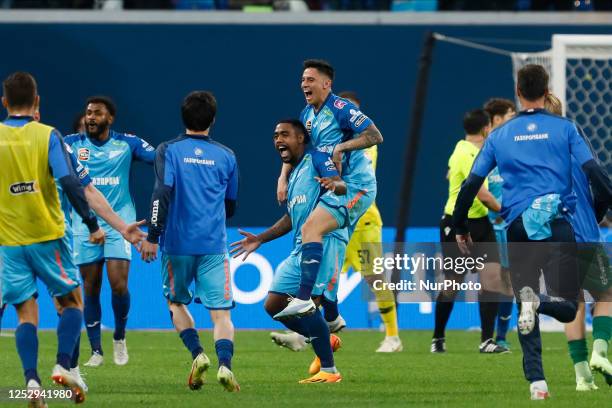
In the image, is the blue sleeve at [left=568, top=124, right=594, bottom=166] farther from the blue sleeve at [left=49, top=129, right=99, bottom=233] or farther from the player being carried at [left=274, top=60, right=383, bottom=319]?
the blue sleeve at [left=49, top=129, right=99, bottom=233]

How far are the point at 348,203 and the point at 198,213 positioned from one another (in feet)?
4.62

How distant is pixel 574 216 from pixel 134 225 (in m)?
2.98

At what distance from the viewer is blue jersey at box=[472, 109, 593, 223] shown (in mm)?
8750

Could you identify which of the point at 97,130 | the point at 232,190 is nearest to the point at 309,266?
Result: the point at 232,190

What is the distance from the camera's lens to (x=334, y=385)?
32.7 feet

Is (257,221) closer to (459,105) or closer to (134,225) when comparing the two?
(459,105)

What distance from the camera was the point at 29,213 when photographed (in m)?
8.33

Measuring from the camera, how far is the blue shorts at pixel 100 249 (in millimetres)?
12328

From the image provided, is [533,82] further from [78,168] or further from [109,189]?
[109,189]

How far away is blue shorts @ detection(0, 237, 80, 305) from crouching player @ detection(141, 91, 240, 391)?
120cm

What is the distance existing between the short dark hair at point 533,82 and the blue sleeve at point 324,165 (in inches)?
70.4

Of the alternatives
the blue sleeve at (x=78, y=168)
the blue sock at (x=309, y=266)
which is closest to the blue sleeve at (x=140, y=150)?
the blue sock at (x=309, y=266)

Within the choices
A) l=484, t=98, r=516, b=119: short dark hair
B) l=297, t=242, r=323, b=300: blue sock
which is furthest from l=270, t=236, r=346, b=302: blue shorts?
l=484, t=98, r=516, b=119: short dark hair

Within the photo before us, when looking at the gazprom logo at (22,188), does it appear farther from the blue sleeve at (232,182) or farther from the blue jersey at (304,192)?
the blue jersey at (304,192)
